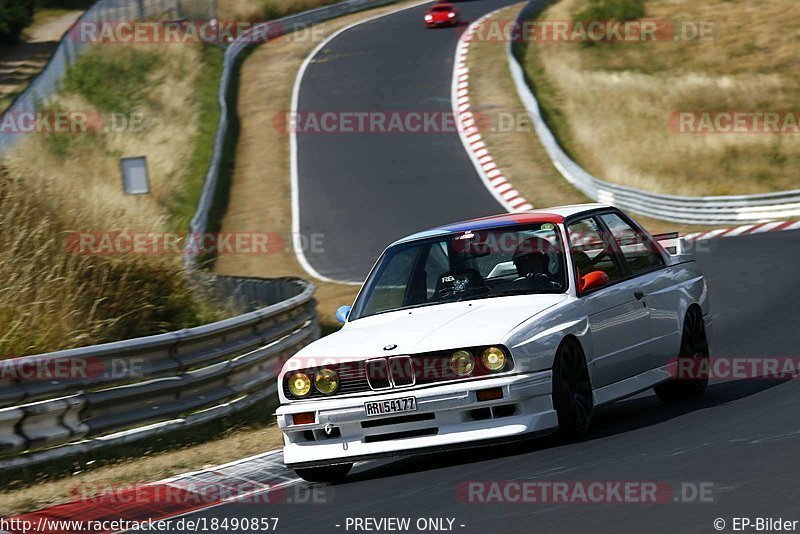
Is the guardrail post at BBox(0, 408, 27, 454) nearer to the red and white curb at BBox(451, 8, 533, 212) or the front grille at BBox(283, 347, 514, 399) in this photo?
the front grille at BBox(283, 347, 514, 399)

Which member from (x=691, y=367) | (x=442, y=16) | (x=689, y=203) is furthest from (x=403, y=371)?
(x=442, y=16)

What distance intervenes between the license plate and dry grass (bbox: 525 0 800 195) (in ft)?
80.8

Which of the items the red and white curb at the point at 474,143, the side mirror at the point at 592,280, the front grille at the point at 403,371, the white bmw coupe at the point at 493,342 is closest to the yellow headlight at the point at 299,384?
the white bmw coupe at the point at 493,342

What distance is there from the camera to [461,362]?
24.2ft

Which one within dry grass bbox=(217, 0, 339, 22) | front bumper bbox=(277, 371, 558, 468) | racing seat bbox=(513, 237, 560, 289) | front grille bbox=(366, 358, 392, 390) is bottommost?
front bumper bbox=(277, 371, 558, 468)

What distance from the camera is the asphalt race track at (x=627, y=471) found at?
5.67 m

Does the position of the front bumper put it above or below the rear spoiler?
below

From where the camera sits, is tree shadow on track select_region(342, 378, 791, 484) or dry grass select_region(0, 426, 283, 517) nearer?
tree shadow on track select_region(342, 378, 791, 484)

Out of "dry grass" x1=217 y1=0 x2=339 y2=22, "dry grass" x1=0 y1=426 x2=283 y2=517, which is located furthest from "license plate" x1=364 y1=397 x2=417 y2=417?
"dry grass" x1=217 y1=0 x2=339 y2=22

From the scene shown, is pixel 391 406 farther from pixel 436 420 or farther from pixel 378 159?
pixel 378 159

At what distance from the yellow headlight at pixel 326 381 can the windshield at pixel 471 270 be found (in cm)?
98

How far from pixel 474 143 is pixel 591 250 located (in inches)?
971

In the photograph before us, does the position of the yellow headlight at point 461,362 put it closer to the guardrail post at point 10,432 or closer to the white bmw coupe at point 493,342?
the white bmw coupe at point 493,342

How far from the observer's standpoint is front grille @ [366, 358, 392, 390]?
749 centimetres
